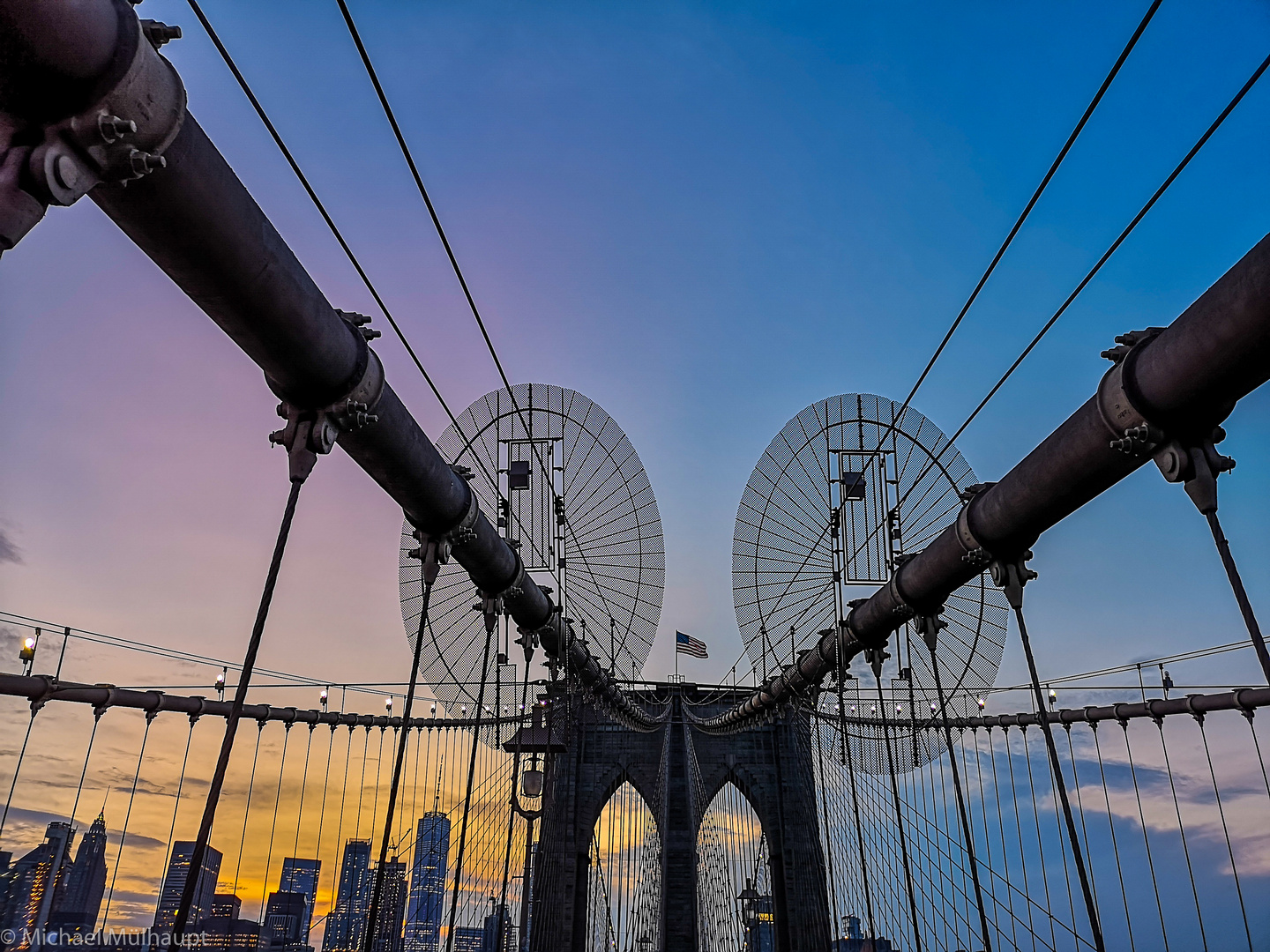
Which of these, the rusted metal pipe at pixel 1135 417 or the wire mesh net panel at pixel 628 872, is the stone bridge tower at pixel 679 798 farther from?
the rusted metal pipe at pixel 1135 417

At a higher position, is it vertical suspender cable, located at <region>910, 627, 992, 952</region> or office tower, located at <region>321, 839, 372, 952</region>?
vertical suspender cable, located at <region>910, 627, 992, 952</region>

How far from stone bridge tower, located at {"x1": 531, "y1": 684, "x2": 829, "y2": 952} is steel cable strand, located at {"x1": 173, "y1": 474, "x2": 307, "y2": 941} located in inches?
1395

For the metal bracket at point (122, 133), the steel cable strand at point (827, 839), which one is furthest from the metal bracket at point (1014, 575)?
the metal bracket at point (122, 133)

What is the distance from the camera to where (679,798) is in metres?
45.7

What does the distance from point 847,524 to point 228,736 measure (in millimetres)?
17561

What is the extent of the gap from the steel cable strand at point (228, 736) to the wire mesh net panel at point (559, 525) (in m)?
10.5

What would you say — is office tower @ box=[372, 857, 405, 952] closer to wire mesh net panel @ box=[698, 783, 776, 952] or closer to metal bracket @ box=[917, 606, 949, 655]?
metal bracket @ box=[917, 606, 949, 655]

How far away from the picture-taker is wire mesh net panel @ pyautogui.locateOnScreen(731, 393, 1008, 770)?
19.6 meters

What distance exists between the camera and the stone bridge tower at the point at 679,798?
42844 millimetres

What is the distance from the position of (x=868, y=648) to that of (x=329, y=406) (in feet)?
45.5

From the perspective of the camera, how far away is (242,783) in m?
44.8

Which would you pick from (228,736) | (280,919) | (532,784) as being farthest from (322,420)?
(280,919)

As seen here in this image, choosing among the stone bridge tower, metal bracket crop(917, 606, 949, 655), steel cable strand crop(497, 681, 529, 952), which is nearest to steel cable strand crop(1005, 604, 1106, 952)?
metal bracket crop(917, 606, 949, 655)

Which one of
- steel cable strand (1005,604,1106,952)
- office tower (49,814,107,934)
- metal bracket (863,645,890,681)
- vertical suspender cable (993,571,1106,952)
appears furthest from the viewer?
office tower (49,814,107,934)
